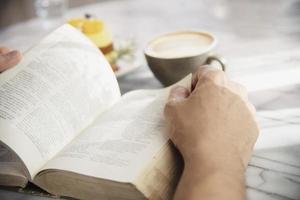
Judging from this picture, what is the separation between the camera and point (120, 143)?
74 centimetres

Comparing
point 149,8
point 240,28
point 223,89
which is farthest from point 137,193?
point 149,8

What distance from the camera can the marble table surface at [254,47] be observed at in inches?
29.4

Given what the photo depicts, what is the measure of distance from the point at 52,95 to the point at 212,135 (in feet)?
1.05

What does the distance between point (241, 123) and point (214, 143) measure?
75 mm

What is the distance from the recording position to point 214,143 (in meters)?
0.67

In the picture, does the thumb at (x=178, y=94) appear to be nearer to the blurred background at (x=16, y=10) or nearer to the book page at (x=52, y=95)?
the book page at (x=52, y=95)

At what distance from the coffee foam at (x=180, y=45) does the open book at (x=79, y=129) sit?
0.14 metres

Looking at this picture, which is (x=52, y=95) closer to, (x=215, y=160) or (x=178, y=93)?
(x=178, y=93)

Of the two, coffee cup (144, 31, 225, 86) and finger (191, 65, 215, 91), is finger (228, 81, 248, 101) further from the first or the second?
coffee cup (144, 31, 225, 86)

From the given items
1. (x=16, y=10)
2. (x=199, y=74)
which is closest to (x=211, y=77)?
(x=199, y=74)

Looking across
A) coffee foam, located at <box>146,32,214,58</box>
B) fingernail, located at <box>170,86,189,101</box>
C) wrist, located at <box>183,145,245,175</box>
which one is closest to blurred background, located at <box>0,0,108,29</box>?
coffee foam, located at <box>146,32,214,58</box>

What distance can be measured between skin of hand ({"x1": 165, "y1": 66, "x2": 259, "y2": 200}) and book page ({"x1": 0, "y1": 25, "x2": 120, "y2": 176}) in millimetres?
183

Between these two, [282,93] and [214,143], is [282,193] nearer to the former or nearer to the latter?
[214,143]

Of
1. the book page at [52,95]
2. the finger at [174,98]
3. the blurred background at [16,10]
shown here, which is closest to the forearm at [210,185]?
the finger at [174,98]
